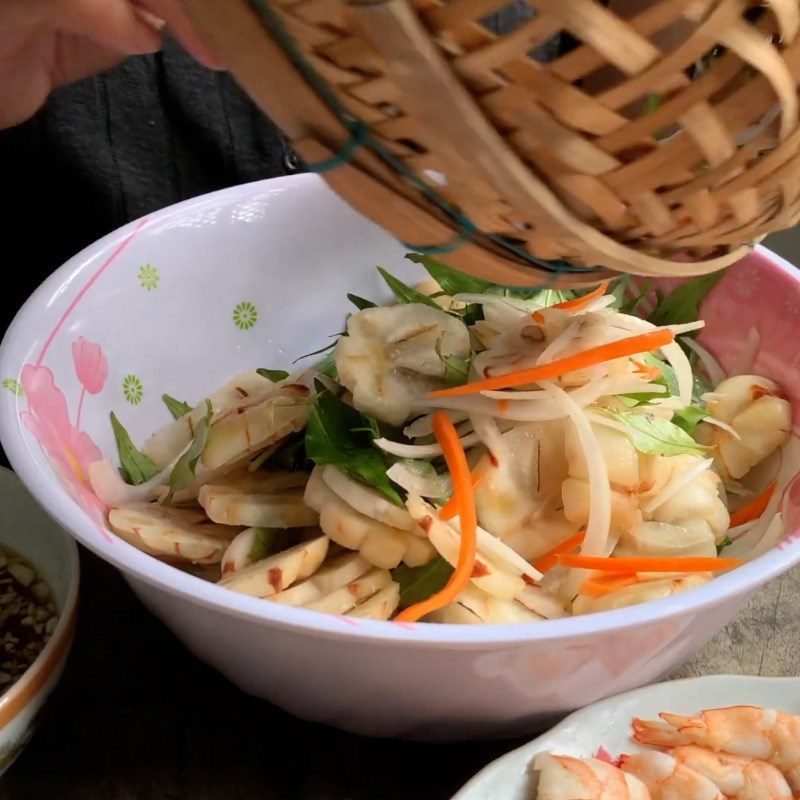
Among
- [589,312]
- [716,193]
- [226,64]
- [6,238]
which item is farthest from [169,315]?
[716,193]

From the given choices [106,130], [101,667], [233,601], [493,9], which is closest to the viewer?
[493,9]

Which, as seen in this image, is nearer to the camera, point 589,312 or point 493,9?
point 493,9

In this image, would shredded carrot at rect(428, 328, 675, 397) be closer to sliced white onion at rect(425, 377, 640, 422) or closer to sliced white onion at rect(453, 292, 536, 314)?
sliced white onion at rect(425, 377, 640, 422)

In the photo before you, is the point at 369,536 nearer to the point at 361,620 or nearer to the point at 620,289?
the point at 361,620

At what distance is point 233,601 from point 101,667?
296mm

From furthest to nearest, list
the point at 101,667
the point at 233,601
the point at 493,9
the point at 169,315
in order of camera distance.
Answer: the point at 169,315 < the point at 101,667 < the point at 233,601 < the point at 493,9

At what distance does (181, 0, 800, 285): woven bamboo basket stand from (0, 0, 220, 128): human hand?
146mm

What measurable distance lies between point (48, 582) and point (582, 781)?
1.66 ft

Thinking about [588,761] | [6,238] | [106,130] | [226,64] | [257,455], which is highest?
[226,64]

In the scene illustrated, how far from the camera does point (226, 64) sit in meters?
0.47

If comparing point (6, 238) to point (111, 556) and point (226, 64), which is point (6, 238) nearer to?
point (111, 556)

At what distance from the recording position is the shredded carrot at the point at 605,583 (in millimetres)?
750

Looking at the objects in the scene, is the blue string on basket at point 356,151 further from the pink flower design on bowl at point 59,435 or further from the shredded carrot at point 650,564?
the pink flower design on bowl at point 59,435

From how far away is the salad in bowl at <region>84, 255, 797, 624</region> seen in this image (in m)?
0.74
